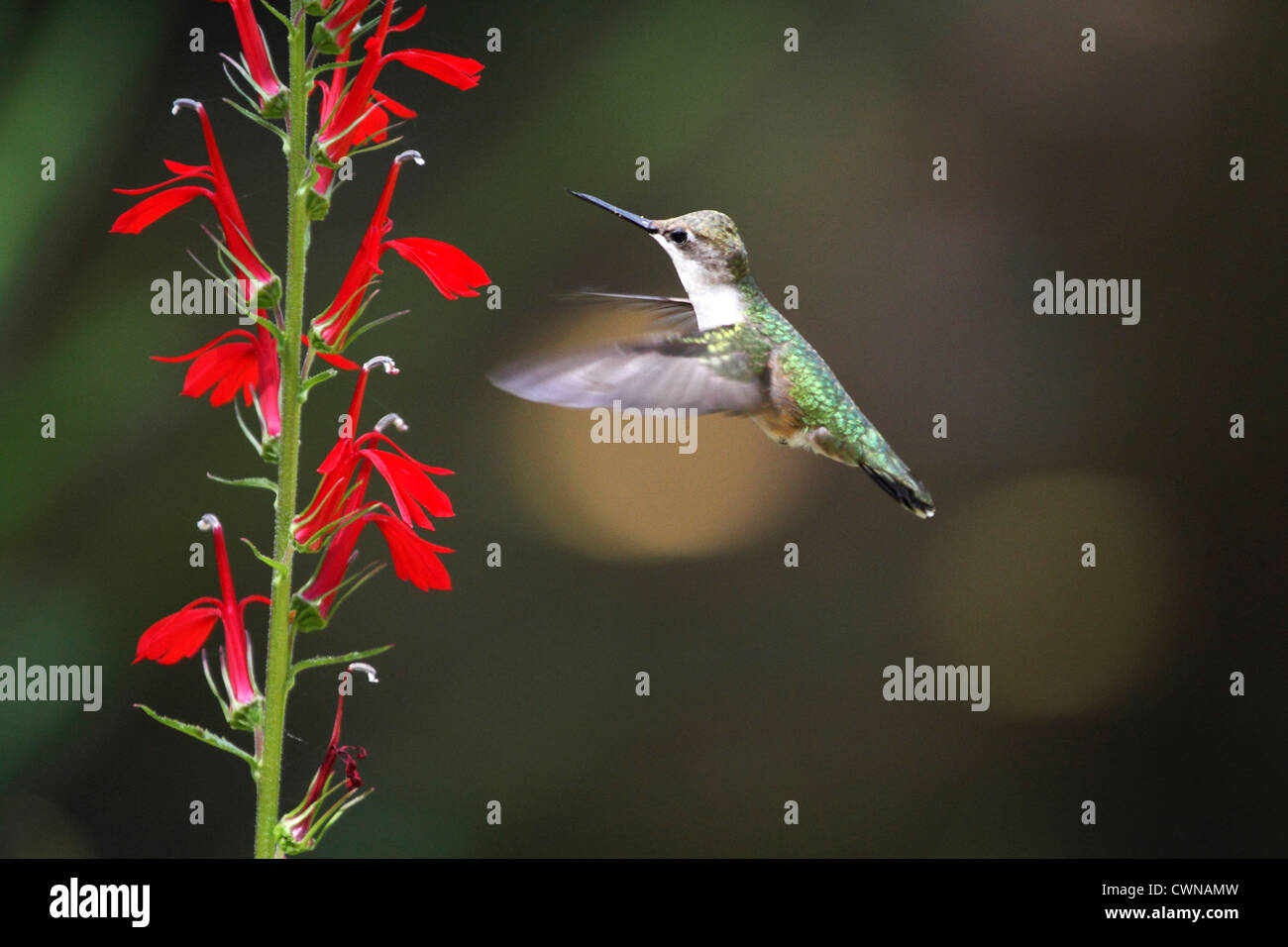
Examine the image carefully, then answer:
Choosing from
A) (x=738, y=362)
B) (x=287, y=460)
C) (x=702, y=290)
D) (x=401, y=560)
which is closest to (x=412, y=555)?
(x=401, y=560)

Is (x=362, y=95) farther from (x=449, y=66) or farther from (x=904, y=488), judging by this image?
(x=904, y=488)

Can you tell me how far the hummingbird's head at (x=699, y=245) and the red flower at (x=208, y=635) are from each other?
24.1 inches

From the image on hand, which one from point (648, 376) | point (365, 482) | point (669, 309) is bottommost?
point (365, 482)

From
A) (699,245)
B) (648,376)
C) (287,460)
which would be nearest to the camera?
(287,460)

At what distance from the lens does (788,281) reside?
235cm

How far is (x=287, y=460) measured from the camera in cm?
81

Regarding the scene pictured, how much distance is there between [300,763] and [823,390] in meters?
1.25

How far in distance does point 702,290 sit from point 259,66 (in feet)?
2.00

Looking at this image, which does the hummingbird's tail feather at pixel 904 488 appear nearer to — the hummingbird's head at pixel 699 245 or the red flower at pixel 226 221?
the hummingbird's head at pixel 699 245

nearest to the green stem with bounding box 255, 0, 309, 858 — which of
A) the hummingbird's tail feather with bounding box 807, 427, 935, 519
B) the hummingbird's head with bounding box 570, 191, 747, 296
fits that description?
the hummingbird's head with bounding box 570, 191, 747, 296

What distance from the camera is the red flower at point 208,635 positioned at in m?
0.85

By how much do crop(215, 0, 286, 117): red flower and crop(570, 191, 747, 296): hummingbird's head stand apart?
53 centimetres

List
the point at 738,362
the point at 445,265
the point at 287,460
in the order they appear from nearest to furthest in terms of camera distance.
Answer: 1. the point at 287,460
2. the point at 445,265
3. the point at 738,362

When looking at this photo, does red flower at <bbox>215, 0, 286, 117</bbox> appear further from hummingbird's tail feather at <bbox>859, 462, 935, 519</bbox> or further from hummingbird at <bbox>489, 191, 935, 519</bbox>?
hummingbird's tail feather at <bbox>859, 462, 935, 519</bbox>
